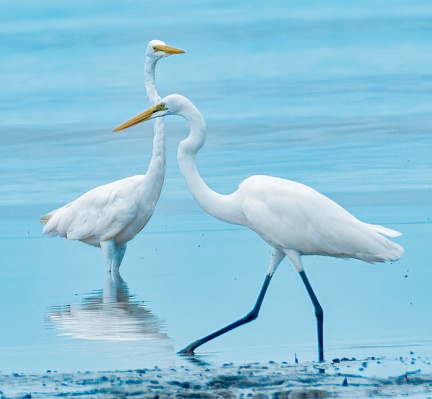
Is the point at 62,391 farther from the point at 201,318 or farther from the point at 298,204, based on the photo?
the point at 201,318

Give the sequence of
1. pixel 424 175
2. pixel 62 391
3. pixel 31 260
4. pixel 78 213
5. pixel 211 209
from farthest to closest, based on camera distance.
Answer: pixel 424 175
pixel 31 260
pixel 78 213
pixel 211 209
pixel 62 391

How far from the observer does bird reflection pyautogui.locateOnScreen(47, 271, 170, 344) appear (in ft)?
31.4

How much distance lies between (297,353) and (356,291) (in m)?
2.83

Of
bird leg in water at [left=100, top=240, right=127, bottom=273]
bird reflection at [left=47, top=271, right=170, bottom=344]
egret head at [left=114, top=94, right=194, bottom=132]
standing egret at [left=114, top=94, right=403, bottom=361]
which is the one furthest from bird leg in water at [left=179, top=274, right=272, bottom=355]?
bird leg in water at [left=100, top=240, right=127, bottom=273]

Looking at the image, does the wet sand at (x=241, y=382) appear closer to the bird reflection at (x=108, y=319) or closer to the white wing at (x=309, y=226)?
the white wing at (x=309, y=226)

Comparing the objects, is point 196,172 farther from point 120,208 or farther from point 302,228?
point 120,208

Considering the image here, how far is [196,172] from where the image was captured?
9.28m

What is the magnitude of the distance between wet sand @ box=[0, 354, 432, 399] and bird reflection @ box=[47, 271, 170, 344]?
1.72 metres


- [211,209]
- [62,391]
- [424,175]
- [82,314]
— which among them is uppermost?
[424,175]

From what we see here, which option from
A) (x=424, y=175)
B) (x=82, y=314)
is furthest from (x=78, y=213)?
(x=424, y=175)

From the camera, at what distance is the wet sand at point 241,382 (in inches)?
278

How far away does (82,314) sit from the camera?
34.9ft

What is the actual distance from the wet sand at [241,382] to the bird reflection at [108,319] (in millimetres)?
1724

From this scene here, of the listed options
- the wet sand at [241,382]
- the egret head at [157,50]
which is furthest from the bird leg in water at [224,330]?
the egret head at [157,50]
